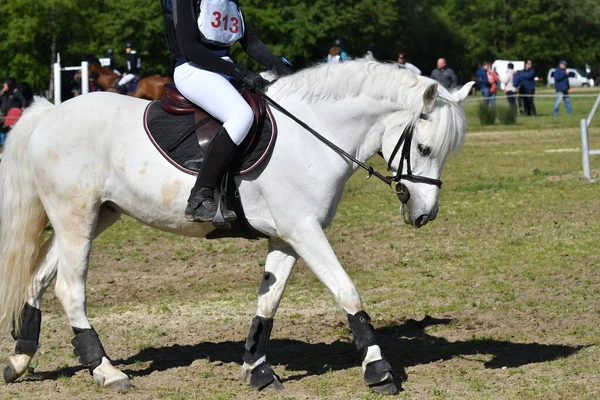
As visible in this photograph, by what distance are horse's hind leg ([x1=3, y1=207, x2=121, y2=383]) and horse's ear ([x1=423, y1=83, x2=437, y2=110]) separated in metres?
2.52

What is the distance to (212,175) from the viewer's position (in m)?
6.30

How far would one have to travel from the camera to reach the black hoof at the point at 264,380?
6.48 metres

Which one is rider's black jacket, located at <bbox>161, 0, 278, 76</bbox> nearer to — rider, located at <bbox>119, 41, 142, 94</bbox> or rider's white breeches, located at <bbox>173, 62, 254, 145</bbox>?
rider's white breeches, located at <bbox>173, 62, 254, 145</bbox>

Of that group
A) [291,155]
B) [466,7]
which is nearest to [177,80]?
[291,155]

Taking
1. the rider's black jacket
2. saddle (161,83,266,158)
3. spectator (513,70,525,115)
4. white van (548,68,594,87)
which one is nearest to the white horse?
saddle (161,83,266,158)

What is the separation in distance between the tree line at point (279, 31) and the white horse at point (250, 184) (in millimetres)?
48306

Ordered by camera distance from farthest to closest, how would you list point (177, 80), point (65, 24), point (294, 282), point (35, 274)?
point (65, 24) < point (294, 282) < point (35, 274) < point (177, 80)

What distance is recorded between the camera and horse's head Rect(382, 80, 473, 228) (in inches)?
244

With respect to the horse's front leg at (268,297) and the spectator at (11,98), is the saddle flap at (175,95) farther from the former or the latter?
the spectator at (11,98)

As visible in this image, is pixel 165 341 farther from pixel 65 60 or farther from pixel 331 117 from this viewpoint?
pixel 65 60

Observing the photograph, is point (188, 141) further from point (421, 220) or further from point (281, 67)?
point (421, 220)

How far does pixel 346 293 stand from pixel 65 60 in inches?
2356

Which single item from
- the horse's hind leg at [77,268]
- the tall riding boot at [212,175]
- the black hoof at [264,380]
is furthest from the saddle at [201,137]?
the black hoof at [264,380]

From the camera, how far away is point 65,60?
63250mm
